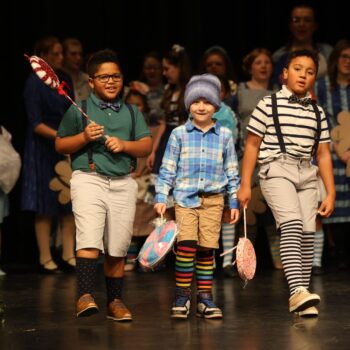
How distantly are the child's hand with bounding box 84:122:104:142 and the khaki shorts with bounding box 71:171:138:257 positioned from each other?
0.67 feet

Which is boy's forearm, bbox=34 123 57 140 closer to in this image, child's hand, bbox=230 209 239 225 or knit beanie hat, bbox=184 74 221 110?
knit beanie hat, bbox=184 74 221 110

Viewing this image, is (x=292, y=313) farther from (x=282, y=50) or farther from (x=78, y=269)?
(x=282, y=50)

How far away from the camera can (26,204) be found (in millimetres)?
7844

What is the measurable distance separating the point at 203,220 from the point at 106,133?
0.63 m

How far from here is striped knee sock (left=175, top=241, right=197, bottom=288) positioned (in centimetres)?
575

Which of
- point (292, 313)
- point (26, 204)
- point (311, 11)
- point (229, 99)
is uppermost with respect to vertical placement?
point (311, 11)

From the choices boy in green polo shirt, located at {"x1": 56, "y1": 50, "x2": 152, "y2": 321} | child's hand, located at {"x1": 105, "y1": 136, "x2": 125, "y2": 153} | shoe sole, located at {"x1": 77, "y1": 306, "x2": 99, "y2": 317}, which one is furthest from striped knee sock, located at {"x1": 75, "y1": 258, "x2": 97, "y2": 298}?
child's hand, located at {"x1": 105, "y1": 136, "x2": 125, "y2": 153}

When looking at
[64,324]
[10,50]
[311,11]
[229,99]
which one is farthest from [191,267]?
[10,50]

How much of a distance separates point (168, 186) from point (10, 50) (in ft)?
10.9

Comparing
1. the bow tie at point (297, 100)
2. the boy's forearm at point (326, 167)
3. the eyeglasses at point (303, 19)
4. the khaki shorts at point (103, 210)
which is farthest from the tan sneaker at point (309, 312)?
the eyeglasses at point (303, 19)

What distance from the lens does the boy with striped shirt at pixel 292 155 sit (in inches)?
227

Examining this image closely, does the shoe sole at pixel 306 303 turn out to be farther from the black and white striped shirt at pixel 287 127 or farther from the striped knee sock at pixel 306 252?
the black and white striped shirt at pixel 287 127

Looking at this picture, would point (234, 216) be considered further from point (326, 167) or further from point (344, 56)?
point (344, 56)

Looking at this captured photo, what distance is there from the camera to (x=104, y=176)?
5625 mm
